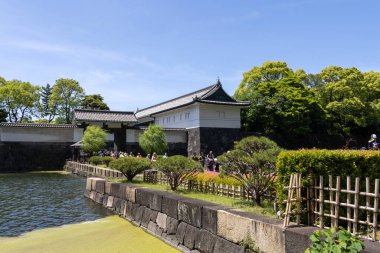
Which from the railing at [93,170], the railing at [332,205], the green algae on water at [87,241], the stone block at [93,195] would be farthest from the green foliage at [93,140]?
the railing at [332,205]

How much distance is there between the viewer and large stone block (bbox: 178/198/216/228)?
7721 millimetres

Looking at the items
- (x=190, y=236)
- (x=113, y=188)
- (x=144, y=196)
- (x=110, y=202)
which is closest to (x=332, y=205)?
(x=190, y=236)

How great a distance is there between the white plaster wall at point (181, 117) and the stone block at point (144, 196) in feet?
68.0

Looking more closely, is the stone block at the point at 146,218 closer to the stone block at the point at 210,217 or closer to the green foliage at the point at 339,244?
the stone block at the point at 210,217

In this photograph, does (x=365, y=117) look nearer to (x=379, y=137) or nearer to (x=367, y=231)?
(x=379, y=137)

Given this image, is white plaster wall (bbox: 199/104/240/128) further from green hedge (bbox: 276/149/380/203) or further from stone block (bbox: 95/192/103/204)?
green hedge (bbox: 276/149/380/203)

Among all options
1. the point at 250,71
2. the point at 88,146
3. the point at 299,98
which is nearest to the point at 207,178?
the point at 88,146

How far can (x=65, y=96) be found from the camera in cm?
5225

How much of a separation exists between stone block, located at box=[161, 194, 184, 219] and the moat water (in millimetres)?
3621

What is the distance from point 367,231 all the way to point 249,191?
4.42 m

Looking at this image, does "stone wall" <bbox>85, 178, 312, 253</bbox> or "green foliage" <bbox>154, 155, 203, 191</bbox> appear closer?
"stone wall" <bbox>85, 178, 312, 253</bbox>

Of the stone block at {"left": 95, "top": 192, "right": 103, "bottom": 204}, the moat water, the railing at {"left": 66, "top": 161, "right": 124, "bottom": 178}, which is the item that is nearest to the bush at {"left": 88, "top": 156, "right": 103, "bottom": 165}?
the railing at {"left": 66, "top": 161, "right": 124, "bottom": 178}

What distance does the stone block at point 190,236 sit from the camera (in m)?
7.76

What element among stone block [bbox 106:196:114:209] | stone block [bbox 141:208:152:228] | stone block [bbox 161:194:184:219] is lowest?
stone block [bbox 106:196:114:209]
